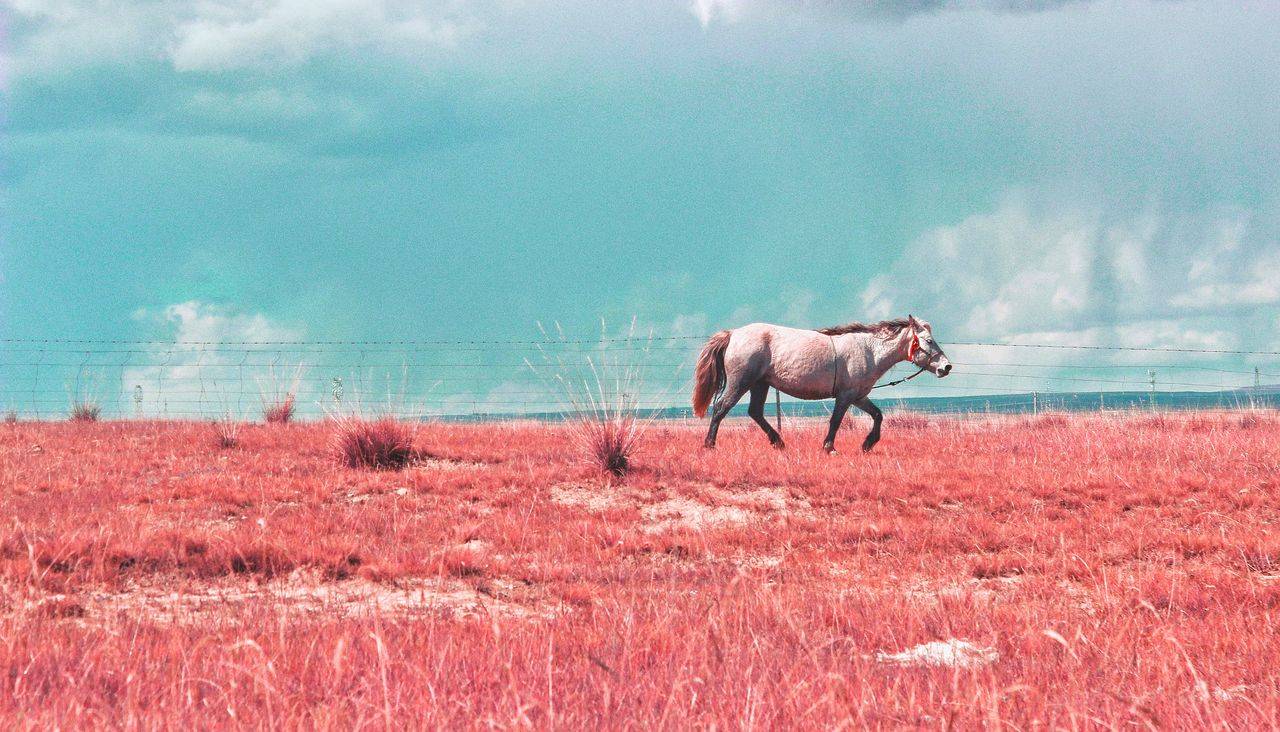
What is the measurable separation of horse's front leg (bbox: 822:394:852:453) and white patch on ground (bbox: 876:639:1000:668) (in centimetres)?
895

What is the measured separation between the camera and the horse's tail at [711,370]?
14.0m

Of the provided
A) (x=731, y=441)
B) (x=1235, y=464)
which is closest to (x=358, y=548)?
(x=731, y=441)

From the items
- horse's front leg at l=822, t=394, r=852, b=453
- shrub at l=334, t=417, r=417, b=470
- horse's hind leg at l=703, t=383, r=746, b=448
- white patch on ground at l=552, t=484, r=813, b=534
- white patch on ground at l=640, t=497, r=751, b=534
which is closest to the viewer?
white patch on ground at l=640, t=497, r=751, b=534

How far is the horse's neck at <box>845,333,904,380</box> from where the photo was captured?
14.0 m

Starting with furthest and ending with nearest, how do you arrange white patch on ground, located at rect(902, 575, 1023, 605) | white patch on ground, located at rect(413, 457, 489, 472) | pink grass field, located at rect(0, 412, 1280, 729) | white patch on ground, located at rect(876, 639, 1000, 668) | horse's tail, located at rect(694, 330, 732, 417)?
horse's tail, located at rect(694, 330, 732, 417), white patch on ground, located at rect(413, 457, 489, 472), white patch on ground, located at rect(902, 575, 1023, 605), white patch on ground, located at rect(876, 639, 1000, 668), pink grass field, located at rect(0, 412, 1280, 729)

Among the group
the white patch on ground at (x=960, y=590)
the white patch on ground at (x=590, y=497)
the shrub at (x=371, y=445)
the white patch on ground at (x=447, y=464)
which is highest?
the shrub at (x=371, y=445)

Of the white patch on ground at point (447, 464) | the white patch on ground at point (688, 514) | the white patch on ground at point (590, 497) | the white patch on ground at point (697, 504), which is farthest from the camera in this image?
the white patch on ground at point (447, 464)

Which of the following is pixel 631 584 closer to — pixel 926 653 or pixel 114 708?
pixel 926 653

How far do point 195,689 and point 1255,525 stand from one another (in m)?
9.69

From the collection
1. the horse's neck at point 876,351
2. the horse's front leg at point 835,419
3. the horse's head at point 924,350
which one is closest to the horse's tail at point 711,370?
the horse's front leg at point 835,419

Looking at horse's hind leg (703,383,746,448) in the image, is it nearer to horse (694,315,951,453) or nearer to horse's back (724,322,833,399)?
horse (694,315,951,453)

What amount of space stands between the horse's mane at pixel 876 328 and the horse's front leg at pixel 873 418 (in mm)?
1096

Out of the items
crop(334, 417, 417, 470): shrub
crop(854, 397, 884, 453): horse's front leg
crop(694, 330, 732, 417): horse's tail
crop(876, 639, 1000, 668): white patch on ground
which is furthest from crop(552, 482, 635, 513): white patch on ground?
crop(876, 639, 1000, 668): white patch on ground

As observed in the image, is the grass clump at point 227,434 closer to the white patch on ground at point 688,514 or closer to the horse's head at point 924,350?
the white patch on ground at point 688,514
